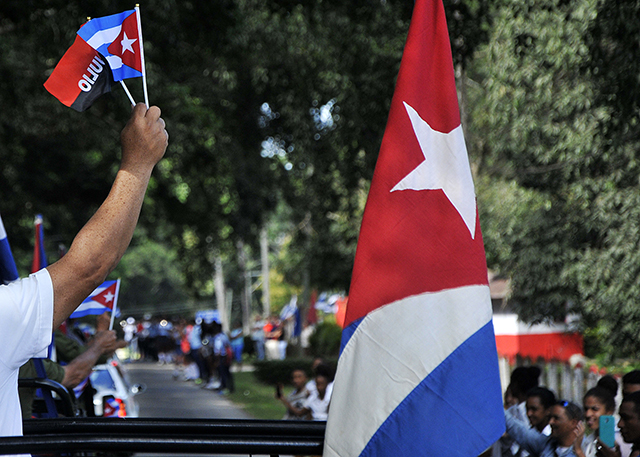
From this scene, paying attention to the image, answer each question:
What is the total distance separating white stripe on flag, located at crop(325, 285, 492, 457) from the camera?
2.64 m

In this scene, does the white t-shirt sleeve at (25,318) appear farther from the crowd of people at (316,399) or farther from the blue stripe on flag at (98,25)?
the crowd of people at (316,399)

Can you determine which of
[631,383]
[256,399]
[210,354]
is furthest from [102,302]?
[210,354]

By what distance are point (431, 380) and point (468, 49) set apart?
709 cm

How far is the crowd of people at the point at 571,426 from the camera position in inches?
182

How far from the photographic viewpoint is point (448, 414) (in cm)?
261

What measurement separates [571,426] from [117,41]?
136 inches

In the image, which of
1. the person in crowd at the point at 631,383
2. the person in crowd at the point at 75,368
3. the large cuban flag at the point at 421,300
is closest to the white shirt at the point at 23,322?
the large cuban flag at the point at 421,300

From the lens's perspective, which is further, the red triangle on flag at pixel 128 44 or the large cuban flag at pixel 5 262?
the large cuban flag at pixel 5 262

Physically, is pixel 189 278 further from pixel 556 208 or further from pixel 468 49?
pixel 468 49

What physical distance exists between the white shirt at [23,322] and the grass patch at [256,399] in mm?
13196

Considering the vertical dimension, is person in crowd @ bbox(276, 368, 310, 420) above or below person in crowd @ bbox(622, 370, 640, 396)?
below

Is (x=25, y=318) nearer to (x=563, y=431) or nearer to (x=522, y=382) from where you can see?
(x=563, y=431)

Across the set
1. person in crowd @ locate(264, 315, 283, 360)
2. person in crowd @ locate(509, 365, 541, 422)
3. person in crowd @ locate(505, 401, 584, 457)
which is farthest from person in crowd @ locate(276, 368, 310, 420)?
person in crowd @ locate(264, 315, 283, 360)

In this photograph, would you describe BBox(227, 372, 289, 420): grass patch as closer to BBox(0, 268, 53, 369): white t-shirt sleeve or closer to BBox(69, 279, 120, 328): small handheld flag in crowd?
BBox(69, 279, 120, 328): small handheld flag in crowd
